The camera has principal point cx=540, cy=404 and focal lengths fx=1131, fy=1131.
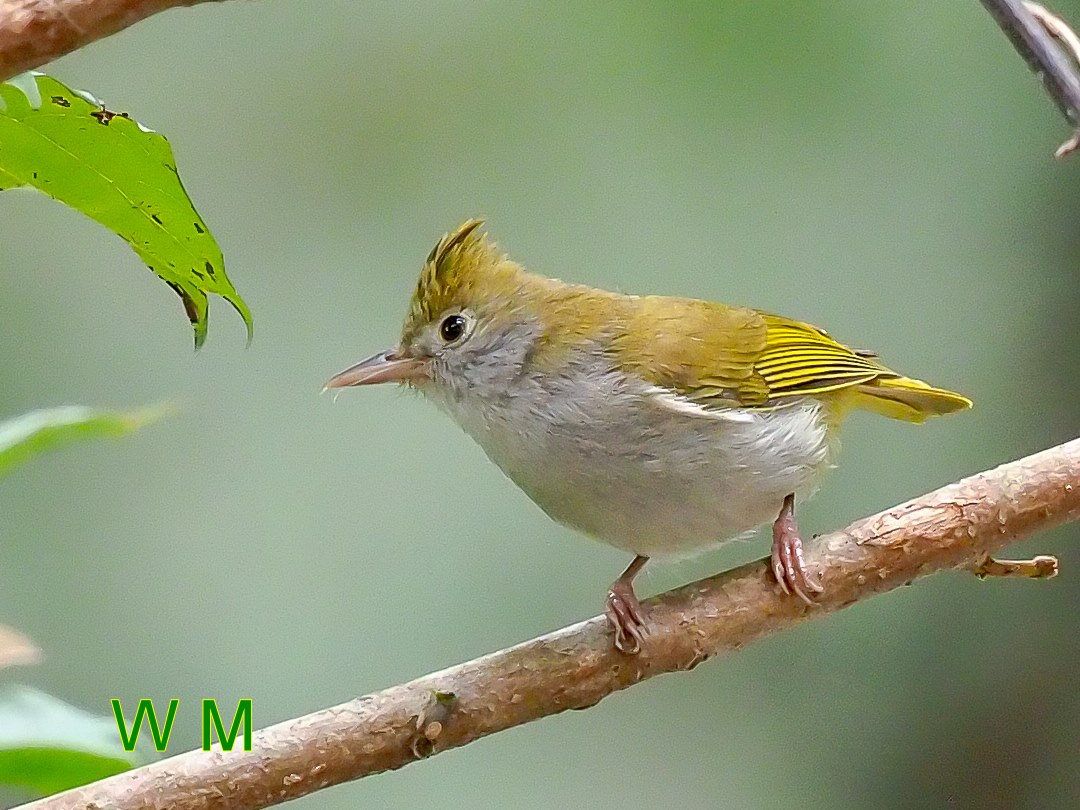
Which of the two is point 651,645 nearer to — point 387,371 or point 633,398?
point 633,398

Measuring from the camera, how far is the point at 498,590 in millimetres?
2867

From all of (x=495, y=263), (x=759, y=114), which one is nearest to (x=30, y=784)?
(x=495, y=263)

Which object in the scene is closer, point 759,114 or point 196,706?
point 196,706

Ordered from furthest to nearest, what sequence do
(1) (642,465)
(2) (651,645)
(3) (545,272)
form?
(3) (545,272) < (1) (642,465) < (2) (651,645)

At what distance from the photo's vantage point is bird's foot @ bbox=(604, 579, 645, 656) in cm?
142

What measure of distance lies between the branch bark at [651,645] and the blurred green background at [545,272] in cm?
139

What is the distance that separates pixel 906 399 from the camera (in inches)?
75.9

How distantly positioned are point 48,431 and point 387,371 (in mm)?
529

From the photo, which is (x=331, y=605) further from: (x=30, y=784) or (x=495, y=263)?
(x=30, y=784)

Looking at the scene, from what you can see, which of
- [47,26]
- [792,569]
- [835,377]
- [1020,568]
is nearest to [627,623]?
[792,569]

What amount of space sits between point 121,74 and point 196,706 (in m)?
1.61

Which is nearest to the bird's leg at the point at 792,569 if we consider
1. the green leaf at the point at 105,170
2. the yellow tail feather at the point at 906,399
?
the yellow tail feather at the point at 906,399

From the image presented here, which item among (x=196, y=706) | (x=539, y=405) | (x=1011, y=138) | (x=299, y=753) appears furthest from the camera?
(x=1011, y=138)

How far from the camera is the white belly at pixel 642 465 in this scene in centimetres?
155
